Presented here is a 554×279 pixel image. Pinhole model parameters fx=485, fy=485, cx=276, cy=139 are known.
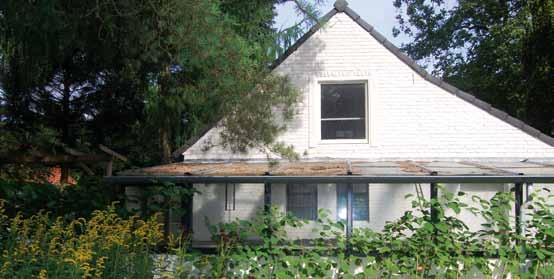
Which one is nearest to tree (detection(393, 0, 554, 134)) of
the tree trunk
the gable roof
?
the gable roof

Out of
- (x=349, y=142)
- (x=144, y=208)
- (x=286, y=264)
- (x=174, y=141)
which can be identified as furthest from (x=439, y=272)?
(x=174, y=141)

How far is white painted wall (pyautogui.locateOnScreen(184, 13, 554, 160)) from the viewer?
9836 millimetres

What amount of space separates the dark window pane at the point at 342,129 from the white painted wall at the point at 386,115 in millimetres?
237

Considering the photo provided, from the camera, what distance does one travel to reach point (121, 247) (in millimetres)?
5164

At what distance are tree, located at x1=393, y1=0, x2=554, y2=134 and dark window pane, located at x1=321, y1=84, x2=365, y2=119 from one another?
787cm

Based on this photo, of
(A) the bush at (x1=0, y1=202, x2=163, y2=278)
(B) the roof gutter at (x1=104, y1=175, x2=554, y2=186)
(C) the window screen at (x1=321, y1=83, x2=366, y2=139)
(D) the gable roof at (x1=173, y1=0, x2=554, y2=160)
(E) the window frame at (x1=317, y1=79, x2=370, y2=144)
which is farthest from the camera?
(C) the window screen at (x1=321, y1=83, x2=366, y2=139)

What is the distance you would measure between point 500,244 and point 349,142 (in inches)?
204

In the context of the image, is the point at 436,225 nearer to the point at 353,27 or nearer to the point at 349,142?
the point at 349,142

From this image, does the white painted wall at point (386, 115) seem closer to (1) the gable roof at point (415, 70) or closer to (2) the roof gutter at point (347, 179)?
(1) the gable roof at point (415, 70)

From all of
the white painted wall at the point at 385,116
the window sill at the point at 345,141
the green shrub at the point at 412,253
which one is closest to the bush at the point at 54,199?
the white painted wall at the point at 385,116

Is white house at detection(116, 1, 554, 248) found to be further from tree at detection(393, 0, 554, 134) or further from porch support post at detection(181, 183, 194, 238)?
tree at detection(393, 0, 554, 134)

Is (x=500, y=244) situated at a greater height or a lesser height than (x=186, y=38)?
lesser

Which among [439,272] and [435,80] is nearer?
[439,272]

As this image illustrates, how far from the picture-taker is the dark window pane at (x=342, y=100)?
10.3m
